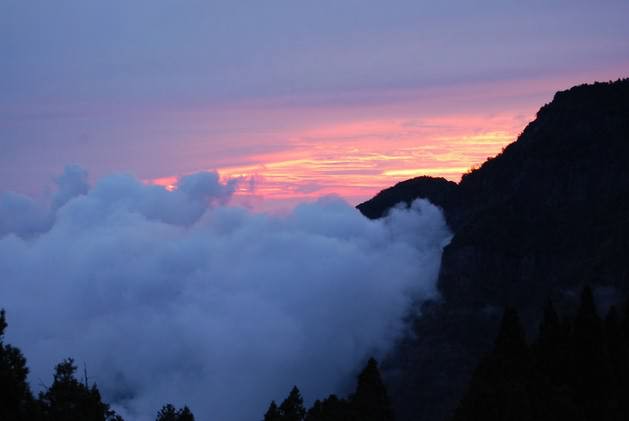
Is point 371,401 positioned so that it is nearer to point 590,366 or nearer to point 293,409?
point 293,409

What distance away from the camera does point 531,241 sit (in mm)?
115562

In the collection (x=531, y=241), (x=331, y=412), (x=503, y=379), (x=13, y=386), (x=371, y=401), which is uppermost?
(x=13, y=386)

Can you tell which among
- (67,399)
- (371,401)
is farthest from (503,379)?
(67,399)

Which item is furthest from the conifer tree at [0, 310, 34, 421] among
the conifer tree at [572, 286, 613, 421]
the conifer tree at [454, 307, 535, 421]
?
the conifer tree at [572, 286, 613, 421]

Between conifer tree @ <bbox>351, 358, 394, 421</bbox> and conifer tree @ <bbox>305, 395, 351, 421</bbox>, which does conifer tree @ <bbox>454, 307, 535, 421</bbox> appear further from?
conifer tree @ <bbox>305, 395, 351, 421</bbox>

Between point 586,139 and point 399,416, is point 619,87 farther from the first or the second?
point 399,416

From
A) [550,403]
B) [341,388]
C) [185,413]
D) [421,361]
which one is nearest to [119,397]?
[341,388]

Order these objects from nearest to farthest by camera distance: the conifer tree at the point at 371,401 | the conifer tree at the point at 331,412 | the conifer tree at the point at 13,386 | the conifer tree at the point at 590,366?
the conifer tree at the point at 13,386
the conifer tree at the point at 590,366
the conifer tree at the point at 371,401
the conifer tree at the point at 331,412

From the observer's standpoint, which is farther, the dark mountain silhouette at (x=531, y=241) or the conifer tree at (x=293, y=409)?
the dark mountain silhouette at (x=531, y=241)

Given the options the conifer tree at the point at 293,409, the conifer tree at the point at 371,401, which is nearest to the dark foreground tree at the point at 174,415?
the conifer tree at the point at 293,409

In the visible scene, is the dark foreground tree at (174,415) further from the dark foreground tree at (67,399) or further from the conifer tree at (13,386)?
the conifer tree at (13,386)

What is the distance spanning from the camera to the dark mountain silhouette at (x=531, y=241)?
98.7 meters

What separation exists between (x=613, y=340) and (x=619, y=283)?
60385 mm

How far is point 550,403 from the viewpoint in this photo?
96.9 ft
